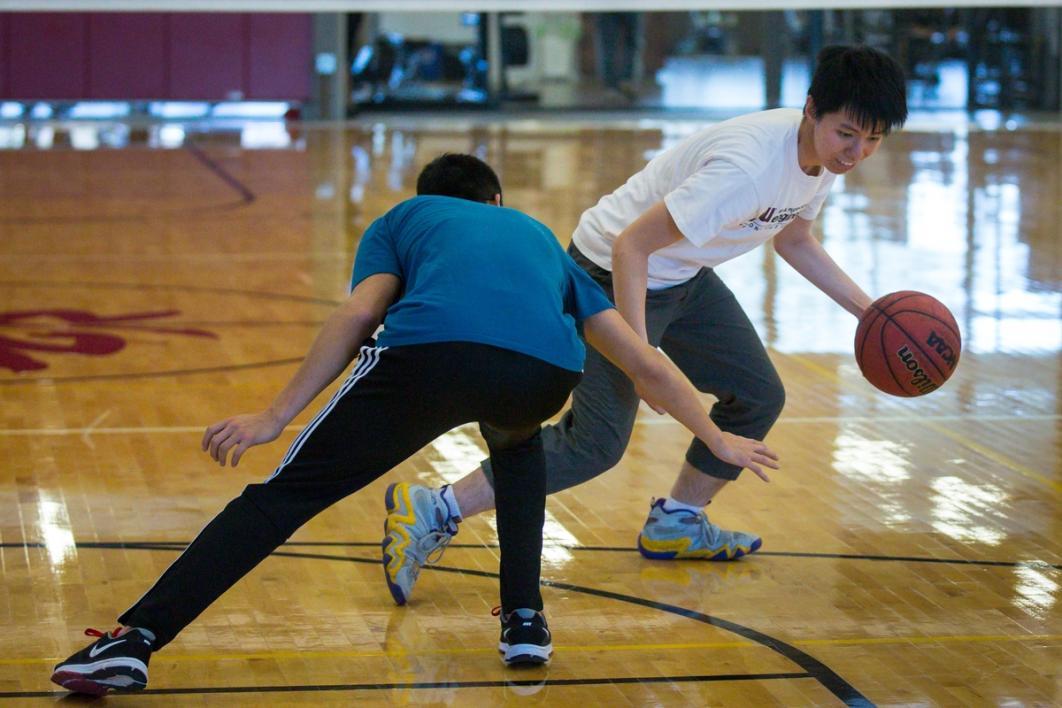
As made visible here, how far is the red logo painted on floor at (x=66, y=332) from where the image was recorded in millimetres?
6543

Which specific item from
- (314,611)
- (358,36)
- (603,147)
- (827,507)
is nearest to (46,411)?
(314,611)

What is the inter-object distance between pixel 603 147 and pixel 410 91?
5.68 m

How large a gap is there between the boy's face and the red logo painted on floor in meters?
4.02

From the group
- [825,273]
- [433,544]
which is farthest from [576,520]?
[825,273]

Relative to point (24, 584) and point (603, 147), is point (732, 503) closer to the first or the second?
point (24, 584)

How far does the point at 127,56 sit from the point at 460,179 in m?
17.5

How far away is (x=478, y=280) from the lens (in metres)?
2.87

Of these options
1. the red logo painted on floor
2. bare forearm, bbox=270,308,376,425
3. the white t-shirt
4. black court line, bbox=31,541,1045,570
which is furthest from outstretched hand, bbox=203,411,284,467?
the red logo painted on floor

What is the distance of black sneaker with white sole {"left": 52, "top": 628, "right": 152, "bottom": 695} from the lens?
2.82 metres

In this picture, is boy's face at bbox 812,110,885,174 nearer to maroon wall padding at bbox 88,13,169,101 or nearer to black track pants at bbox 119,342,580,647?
black track pants at bbox 119,342,580,647

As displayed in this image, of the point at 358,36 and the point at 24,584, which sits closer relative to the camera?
the point at 24,584

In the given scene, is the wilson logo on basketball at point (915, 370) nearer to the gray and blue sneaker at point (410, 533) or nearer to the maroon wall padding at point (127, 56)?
the gray and blue sneaker at point (410, 533)

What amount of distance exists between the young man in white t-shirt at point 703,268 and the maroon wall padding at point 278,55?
16.8 meters

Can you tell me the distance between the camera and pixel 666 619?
3533mm
